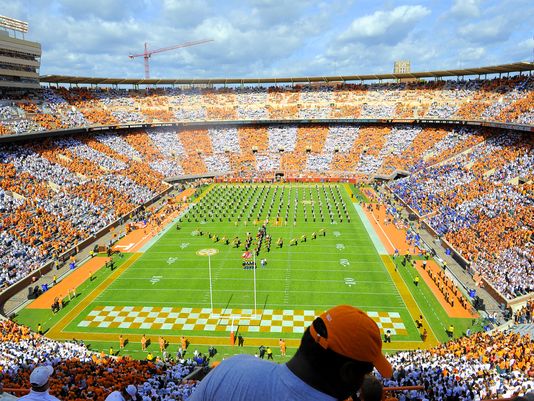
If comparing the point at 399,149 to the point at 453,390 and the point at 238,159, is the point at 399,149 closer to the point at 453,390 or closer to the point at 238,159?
the point at 238,159

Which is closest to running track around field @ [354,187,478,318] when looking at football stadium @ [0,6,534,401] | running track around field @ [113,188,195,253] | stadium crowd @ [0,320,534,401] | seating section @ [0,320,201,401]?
football stadium @ [0,6,534,401]

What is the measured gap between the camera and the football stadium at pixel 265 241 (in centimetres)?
1116

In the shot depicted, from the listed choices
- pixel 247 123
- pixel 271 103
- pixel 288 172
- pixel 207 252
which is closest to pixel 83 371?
pixel 207 252

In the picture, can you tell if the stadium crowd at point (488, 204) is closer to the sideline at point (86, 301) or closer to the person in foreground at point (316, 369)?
the sideline at point (86, 301)

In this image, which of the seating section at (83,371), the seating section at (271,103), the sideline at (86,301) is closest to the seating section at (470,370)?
the seating section at (83,371)

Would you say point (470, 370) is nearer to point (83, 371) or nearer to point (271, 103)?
point (83, 371)

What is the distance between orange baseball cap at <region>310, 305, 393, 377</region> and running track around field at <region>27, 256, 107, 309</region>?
79.5 feet

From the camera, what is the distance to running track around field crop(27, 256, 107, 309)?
22.4 metres

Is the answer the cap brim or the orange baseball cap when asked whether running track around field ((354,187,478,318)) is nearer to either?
the cap brim

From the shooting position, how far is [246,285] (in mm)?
23719

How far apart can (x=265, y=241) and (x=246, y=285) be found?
7.13 m

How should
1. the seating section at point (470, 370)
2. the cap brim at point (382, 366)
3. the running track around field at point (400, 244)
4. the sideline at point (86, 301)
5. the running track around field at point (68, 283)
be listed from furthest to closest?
the running track around field at point (68, 283) < the running track around field at point (400, 244) < the sideline at point (86, 301) < the seating section at point (470, 370) < the cap brim at point (382, 366)

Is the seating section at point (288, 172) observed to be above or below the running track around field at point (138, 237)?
above

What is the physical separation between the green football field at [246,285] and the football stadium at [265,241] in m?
0.15
